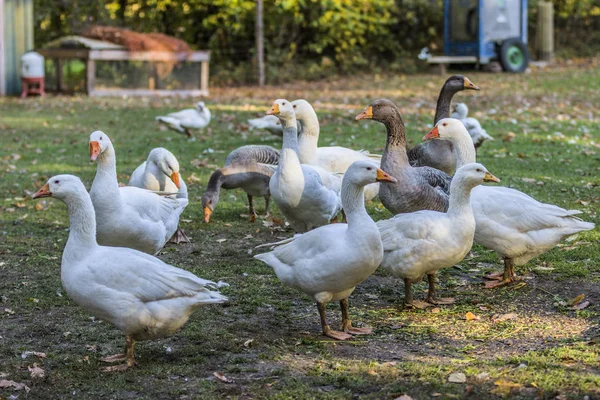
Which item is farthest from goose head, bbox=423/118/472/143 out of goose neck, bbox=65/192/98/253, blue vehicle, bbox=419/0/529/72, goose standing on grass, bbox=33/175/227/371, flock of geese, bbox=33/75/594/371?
blue vehicle, bbox=419/0/529/72

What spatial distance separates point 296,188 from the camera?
708 cm

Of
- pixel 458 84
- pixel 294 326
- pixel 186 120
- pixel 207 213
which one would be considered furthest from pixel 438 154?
pixel 186 120

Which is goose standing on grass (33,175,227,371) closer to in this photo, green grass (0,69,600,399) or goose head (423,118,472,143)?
green grass (0,69,600,399)

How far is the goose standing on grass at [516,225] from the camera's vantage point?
6199 mm

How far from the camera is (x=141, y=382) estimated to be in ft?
15.1

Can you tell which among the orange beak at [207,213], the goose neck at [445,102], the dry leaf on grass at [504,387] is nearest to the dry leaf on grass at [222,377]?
the dry leaf on grass at [504,387]

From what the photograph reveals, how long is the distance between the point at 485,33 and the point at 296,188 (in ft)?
59.8

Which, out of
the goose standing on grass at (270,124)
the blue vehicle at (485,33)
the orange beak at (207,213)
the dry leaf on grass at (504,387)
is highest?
the blue vehicle at (485,33)

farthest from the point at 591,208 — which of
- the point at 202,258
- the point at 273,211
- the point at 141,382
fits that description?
the point at 141,382

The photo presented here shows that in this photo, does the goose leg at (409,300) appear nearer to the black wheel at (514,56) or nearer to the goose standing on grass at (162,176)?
the goose standing on grass at (162,176)

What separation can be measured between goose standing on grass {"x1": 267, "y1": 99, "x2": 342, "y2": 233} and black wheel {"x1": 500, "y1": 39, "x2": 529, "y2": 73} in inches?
675

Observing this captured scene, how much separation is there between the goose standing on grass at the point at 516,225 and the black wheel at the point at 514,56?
701 inches

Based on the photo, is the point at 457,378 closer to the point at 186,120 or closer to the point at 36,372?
the point at 36,372

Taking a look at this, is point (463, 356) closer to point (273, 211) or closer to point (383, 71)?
point (273, 211)
